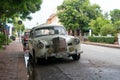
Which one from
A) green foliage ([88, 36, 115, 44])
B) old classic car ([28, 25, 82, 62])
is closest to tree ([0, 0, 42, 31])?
old classic car ([28, 25, 82, 62])

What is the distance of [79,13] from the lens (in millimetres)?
64125

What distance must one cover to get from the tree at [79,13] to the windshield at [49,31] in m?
47.2

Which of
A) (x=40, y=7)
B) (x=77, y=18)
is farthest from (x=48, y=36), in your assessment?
(x=77, y=18)

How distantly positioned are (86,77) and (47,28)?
6462mm

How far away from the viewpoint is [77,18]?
63.3 m

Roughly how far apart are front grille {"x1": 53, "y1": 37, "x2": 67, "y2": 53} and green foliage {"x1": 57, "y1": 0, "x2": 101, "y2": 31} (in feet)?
161

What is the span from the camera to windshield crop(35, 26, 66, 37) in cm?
1545

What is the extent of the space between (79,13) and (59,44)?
167 ft

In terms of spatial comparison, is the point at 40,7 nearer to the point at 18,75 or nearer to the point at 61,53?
the point at 61,53

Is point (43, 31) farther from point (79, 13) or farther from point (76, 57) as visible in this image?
point (79, 13)

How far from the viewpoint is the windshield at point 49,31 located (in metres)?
15.4

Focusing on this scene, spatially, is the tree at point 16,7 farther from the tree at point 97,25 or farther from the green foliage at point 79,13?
the green foliage at point 79,13

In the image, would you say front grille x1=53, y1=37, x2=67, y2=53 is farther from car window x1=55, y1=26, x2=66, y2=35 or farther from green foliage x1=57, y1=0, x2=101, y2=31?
green foliage x1=57, y1=0, x2=101, y2=31

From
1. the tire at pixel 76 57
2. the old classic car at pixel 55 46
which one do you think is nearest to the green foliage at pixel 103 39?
the tire at pixel 76 57
